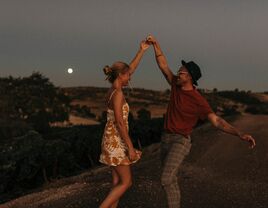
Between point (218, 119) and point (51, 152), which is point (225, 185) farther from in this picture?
point (51, 152)

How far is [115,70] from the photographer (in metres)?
7.55

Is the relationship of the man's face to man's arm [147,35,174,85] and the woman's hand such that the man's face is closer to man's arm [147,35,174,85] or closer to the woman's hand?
man's arm [147,35,174,85]

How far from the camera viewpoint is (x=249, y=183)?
1370 cm

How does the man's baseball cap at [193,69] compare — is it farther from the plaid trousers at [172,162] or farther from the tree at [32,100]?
the tree at [32,100]

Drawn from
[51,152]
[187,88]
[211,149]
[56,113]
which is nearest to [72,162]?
[51,152]

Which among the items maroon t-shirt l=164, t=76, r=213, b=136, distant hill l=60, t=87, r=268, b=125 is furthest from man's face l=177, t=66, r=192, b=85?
distant hill l=60, t=87, r=268, b=125

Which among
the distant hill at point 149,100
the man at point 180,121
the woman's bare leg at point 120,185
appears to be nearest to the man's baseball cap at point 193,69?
the man at point 180,121

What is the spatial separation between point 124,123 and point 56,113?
48604 mm

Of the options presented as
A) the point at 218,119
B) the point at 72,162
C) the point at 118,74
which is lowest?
the point at 72,162

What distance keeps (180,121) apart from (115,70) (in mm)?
1109

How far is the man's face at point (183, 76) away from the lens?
25.7 feet

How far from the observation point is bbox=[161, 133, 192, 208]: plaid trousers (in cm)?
773

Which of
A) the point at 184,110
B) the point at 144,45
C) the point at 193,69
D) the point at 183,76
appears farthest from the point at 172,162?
the point at 144,45

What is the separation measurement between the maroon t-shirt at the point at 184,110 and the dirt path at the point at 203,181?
2714 mm
